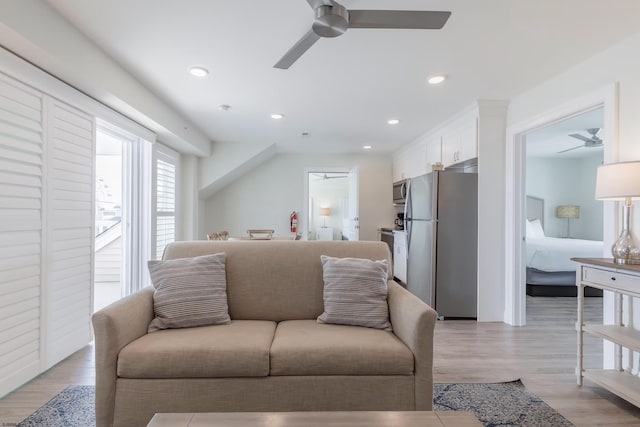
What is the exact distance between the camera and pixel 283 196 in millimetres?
6309

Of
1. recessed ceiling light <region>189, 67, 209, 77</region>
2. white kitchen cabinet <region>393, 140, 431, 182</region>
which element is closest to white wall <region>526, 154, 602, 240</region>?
white kitchen cabinet <region>393, 140, 431, 182</region>

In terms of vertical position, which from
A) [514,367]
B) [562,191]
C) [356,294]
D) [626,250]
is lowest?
[514,367]

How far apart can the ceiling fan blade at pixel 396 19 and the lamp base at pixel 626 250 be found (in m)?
1.70

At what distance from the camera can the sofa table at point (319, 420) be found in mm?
1049

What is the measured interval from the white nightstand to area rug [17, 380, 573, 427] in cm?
784

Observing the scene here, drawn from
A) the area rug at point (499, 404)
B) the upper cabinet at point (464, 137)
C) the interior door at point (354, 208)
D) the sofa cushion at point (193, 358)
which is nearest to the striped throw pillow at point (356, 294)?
the sofa cushion at point (193, 358)

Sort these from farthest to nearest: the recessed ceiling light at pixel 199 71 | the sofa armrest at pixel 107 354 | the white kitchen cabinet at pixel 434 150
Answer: the white kitchen cabinet at pixel 434 150 → the recessed ceiling light at pixel 199 71 → the sofa armrest at pixel 107 354

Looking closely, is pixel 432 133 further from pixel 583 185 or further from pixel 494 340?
pixel 583 185

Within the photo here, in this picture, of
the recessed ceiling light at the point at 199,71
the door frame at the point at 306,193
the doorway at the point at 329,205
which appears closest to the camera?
the recessed ceiling light at the point at 199,71

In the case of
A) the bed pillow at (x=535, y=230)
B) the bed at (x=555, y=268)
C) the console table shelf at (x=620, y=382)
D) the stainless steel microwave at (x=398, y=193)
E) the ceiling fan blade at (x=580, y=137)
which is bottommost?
the console table shelf at (x=620, y=382)

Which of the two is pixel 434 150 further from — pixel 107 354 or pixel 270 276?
pixel 107 354

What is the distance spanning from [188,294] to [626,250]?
261cm

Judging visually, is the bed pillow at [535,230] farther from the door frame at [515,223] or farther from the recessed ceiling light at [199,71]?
the recessed ceiling light at [199,71]

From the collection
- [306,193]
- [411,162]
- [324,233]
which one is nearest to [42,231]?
[306,193]
